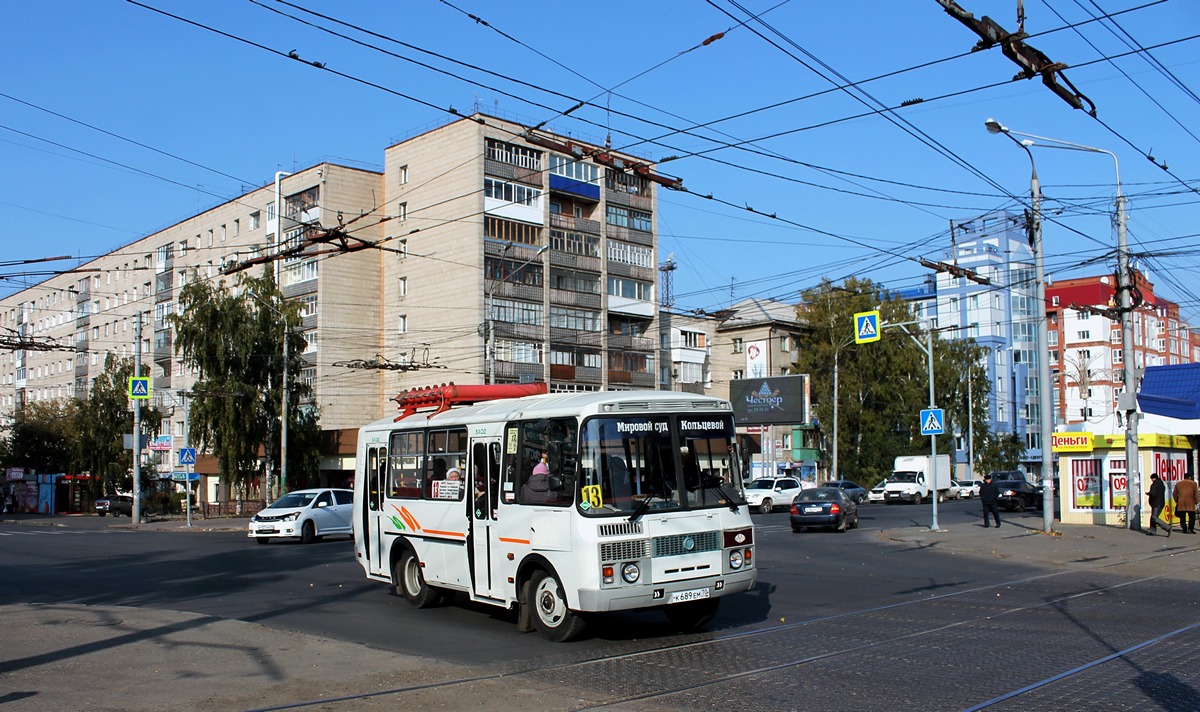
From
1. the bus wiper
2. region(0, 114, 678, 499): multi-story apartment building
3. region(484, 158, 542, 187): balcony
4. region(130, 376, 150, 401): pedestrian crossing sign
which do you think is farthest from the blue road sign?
region(484, 158, 542, 187): balcony

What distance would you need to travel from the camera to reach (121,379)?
69.8 m

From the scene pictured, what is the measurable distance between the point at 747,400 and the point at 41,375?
6705 centimetres

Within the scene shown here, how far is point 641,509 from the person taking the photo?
11133 millimetres

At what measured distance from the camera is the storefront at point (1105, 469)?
29984 mm

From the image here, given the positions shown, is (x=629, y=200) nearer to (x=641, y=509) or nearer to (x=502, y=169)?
(x=502, y=169)

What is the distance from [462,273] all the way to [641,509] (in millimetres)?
49143

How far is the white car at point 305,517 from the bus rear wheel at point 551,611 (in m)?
18.5

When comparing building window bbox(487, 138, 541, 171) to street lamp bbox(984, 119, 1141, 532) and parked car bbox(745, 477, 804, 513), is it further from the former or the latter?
street lamp bbox(984, 119, 1141, 532)

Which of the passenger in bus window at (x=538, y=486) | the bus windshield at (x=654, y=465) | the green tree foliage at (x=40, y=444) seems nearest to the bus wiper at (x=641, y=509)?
the bus windshield at (x=654, y=465)

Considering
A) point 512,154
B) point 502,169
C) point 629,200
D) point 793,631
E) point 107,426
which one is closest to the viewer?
point 793,631

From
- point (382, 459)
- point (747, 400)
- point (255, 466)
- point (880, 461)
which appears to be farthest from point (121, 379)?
point (382, 459)

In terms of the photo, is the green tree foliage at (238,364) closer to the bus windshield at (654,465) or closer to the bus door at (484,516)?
the bus door at (484,516)

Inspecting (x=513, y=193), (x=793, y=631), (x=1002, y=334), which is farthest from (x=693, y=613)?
(x=1002, y=334)

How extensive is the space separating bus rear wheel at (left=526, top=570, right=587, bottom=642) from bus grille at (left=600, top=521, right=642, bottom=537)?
0.88 metres
